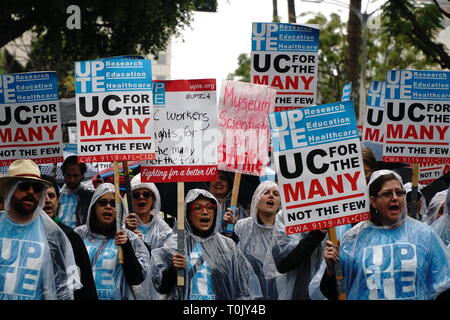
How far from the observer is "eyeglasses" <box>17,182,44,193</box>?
6852 millimetres

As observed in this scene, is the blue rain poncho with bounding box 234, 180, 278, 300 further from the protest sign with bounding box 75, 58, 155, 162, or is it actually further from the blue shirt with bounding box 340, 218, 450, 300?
the blue shirt with bounding box 340, 218, 450, 300

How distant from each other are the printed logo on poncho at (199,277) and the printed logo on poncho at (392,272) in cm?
141

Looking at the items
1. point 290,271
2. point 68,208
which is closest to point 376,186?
point 290,271

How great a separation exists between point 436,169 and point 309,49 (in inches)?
80.3

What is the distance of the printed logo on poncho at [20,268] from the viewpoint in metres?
6.59

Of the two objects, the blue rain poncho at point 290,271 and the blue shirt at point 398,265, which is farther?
the blue rain poncho at point 290,271

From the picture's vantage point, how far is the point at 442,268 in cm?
672

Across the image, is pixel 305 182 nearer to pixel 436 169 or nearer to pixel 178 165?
pixel 178 165

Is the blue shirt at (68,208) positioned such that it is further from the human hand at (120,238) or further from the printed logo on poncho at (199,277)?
the printed logo on poncho at (199,277)

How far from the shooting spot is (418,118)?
31.9 feet

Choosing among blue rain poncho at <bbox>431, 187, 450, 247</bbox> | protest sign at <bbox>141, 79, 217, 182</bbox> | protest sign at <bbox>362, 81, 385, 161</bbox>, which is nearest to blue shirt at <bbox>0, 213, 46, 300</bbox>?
protest sign at <bbox>141, 79, 217, 182</bbox>

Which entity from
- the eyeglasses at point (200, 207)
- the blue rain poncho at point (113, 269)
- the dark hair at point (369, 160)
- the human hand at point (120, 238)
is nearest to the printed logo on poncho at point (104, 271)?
the blue rain poncho at point (113, 269)

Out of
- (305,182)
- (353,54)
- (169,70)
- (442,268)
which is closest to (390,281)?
(442,268)

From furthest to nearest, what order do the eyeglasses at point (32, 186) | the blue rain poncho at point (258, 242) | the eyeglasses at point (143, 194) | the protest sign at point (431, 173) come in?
the protest sign at point (431, 173), the eyeglasses at point (143, 194), the blue rain poncho at point (258, 242), the eyeglasses at point (32, 186)
